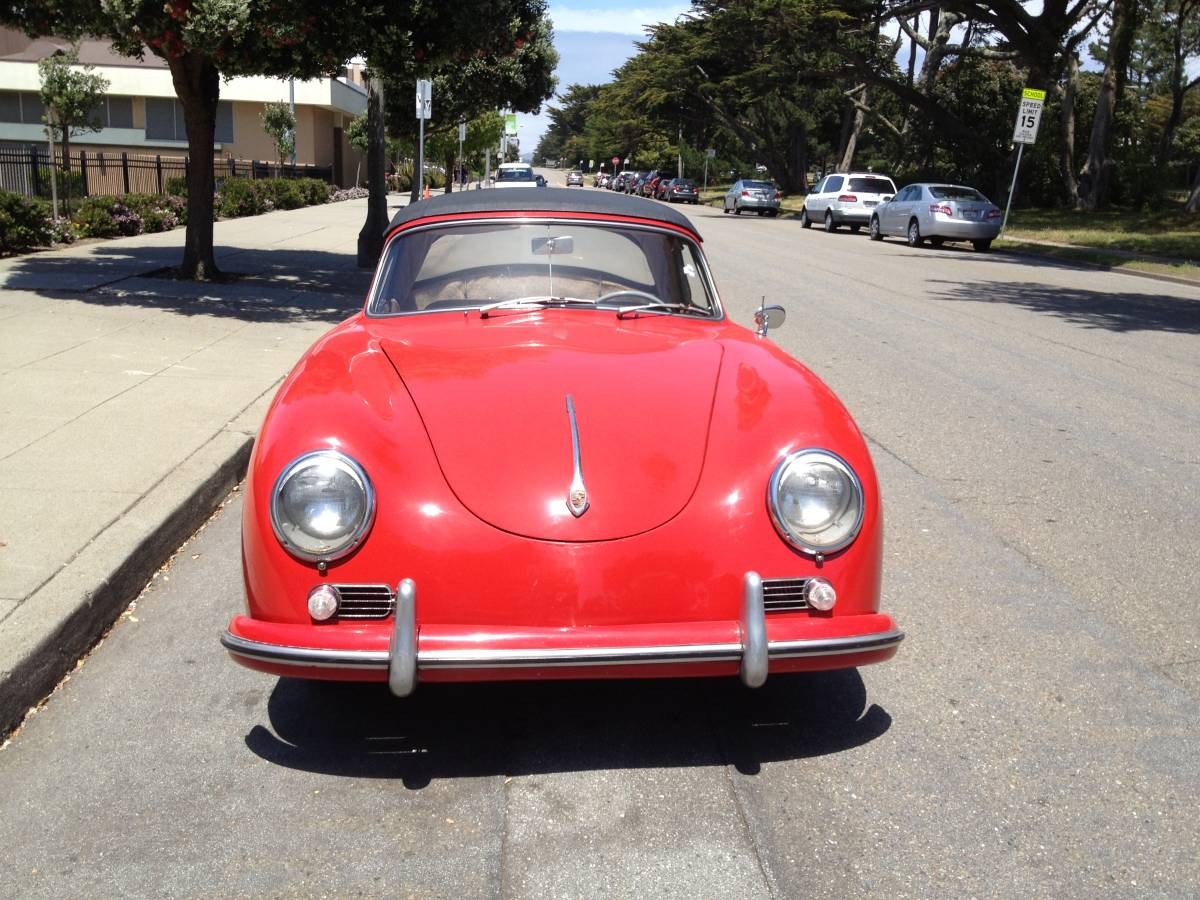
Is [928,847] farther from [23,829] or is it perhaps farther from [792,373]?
[23,829]

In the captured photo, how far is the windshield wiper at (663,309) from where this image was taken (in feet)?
14.9

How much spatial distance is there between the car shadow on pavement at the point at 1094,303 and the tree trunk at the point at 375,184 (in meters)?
8.51

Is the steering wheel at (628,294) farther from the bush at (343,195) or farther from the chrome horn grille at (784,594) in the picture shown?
the bush at (343,195)

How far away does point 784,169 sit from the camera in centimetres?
6178

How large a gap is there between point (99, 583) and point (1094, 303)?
48.0 feet

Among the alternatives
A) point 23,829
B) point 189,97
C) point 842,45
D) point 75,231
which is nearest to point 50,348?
point 189,97

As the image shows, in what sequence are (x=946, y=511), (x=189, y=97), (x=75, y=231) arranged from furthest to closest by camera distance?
(x=75, y=231) < (x=189, y=97) < (x=946, y=511)

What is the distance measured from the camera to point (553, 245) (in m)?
4.73

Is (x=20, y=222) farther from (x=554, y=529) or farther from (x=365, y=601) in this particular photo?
(x=554, y=529)

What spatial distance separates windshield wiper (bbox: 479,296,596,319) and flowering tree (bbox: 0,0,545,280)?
7.33m

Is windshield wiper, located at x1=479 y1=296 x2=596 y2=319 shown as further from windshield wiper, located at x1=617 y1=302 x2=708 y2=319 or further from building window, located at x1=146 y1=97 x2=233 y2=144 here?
building window, located at x1=146 y1=97 x2=233 y2=144

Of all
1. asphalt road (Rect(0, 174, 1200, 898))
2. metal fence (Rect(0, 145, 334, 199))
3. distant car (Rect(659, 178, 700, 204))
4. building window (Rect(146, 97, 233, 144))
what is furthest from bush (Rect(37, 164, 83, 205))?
distant car (Rect(659, 178, 700, 204))

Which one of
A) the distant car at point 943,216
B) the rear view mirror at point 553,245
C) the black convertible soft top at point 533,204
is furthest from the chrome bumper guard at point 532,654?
the distant car at point 943,216

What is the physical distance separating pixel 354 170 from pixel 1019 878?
58.7 metres
